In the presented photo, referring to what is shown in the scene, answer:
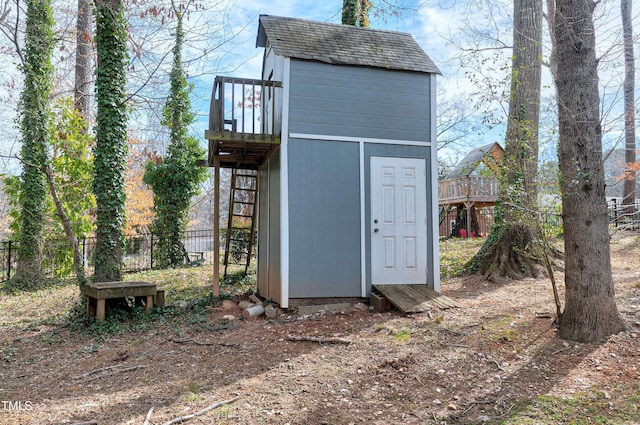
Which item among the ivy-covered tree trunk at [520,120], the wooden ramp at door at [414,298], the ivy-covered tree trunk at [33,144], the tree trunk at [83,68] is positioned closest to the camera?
the wooden ramp at door at [414,298]

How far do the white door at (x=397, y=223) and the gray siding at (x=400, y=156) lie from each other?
6 cm

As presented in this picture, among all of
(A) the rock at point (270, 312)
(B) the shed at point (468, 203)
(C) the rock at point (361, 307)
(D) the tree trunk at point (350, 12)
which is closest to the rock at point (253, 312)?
(A) the rock at point (270, 312)

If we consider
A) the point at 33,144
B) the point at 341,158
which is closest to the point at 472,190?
the point at 341,158

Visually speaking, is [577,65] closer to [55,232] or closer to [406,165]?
[406,165]

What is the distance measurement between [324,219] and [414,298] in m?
1.70

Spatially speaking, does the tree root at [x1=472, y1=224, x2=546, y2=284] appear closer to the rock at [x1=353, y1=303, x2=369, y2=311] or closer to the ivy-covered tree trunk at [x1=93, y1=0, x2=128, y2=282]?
the rock at [x1=353, y1=303, x2=369, y2=311]

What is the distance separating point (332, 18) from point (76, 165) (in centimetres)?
847

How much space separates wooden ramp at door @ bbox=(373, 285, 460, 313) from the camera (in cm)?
558

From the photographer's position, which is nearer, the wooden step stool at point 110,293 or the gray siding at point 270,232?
the wooden step stool at point 110,293

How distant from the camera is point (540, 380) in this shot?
3.49 meters

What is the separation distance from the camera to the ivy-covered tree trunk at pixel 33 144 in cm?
938

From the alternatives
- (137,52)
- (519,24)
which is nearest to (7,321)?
(137,52)

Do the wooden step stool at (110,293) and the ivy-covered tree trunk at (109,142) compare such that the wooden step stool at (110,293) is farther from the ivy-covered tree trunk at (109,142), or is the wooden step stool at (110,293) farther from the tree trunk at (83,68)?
the tree trunk at (83,68)

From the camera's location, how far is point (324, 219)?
6344 millimetres
